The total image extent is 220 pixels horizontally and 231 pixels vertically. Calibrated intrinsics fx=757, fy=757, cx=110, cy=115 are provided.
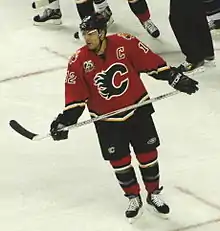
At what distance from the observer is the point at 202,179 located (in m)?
3.03

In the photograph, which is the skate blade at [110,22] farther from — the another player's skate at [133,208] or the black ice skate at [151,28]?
the another player's skate at [133,208]

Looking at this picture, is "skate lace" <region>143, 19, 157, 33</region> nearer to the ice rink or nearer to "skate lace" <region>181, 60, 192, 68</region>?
the ice rink

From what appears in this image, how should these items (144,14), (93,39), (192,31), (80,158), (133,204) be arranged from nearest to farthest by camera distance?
(93,39) → (133,204) → (80,158) → (192,31) → (144,14)

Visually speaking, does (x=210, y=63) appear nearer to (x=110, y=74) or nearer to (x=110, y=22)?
(x=110, y=22)

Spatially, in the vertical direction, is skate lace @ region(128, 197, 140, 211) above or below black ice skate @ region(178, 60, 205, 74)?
above

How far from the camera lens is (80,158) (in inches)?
130

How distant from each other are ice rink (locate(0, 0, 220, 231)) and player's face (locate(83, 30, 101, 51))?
0.68m

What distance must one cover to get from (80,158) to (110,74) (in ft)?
2.79

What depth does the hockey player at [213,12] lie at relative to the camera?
14.7 feet

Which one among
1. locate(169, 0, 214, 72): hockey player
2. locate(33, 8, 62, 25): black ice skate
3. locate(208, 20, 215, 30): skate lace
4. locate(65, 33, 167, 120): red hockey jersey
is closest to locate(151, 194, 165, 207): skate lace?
locate(65, 33, 167, 120): red hockey jersey

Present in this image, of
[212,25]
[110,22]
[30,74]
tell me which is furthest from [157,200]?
[110,22]

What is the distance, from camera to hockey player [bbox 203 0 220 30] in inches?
176

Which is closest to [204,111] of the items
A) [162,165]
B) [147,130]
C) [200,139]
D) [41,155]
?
[200,139]

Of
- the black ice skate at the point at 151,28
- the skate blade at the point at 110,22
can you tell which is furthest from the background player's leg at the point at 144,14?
the skate blade at the point at 110,22
